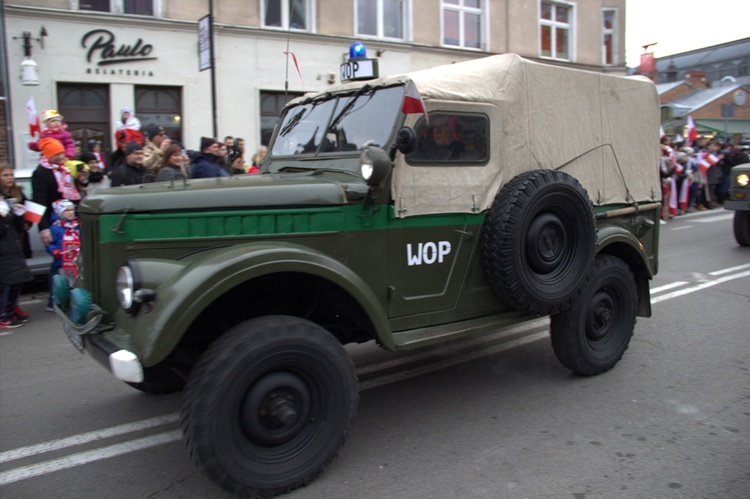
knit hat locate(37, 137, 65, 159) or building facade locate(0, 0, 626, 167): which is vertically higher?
building facade locate(0, 0, 626, 167)

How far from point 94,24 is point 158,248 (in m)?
10.8

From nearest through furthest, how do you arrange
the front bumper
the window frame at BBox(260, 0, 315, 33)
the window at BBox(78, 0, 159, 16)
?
the front bumper < the window at BBox(78, 0, 159, 16) < the window frame at BBox(260, 0, 315, 33)

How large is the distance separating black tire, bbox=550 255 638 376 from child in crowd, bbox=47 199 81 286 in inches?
203

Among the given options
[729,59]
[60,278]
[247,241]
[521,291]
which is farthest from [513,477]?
[729,59]

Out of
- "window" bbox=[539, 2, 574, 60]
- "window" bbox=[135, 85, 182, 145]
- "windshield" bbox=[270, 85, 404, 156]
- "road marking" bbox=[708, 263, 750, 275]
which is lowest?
"road marking" bbox=[708, 263, 750, 275]

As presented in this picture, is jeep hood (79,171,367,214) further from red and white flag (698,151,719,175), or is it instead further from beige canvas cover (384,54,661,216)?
red and white flag (698,151,719,175)

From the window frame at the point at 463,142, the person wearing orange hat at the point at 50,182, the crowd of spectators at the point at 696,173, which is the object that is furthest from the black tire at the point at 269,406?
the crowd of spectators at the point at 696,173

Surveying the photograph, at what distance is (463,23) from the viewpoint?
1728cm

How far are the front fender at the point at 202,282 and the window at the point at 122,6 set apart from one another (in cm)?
1119

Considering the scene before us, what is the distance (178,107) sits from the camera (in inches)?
522

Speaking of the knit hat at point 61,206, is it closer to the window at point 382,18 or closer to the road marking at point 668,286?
the road marking at point 668,286

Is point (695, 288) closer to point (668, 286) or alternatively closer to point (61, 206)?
point (668, 286)

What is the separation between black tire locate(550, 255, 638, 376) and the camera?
172 inches

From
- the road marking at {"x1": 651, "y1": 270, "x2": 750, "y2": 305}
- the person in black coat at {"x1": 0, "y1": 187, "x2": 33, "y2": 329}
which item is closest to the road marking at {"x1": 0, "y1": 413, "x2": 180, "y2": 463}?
the person in black coat at {"x1": 0, "y1": 187, "x2": 33, "y2": 329}
